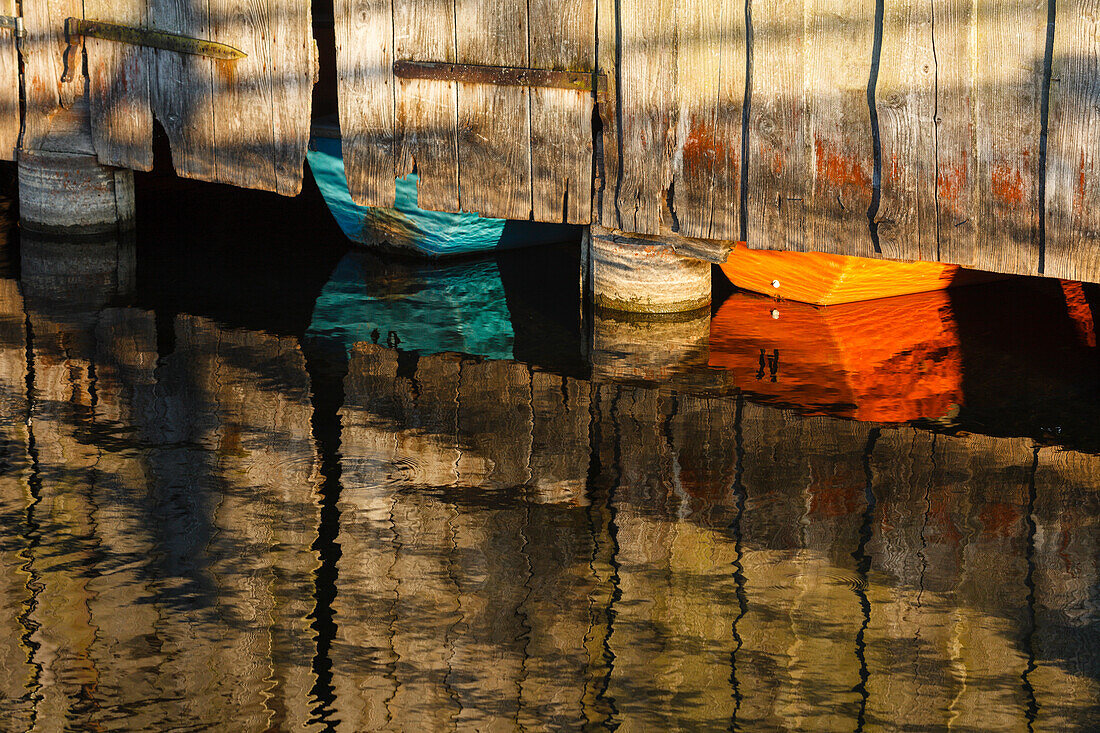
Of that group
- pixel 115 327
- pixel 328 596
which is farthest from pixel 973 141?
pixel 115 327

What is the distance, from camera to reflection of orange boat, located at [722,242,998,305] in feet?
24.0

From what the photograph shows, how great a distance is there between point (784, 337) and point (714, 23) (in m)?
1.83

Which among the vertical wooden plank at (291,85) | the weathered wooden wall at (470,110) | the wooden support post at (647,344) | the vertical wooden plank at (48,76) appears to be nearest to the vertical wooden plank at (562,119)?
the weathered wooden wall at (470,110)

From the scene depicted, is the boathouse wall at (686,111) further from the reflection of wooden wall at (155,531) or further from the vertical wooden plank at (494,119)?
the reflection of wooden wall at (155,531)

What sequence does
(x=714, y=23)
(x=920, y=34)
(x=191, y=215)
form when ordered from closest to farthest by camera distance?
(x=920, y=34) → (x=714, y=23) → (x=191, y=215)

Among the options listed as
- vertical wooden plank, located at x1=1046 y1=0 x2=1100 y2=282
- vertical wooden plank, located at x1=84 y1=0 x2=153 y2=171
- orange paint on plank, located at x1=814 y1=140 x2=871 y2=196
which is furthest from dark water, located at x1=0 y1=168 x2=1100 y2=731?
vertical wooden plank, located at x1=84 y1=0 x2=153 y2=171

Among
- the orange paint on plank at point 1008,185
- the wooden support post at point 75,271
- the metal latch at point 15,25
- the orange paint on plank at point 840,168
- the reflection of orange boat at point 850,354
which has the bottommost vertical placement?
the reflection of orange boat at point 850,354

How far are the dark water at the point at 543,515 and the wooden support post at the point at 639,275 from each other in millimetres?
183

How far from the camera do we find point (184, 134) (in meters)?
7.88

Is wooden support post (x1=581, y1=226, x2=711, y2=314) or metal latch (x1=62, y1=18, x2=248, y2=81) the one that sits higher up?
metal latch (x1=62, y1=18, x2=248, y2=81)

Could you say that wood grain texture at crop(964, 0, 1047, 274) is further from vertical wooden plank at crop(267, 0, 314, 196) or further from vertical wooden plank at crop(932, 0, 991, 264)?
vertical wooden plank at crop(267, 0, 314, 196)

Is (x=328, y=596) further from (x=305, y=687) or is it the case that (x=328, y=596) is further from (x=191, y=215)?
(x=191, y=215)

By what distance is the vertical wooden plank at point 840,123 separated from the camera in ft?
18.4

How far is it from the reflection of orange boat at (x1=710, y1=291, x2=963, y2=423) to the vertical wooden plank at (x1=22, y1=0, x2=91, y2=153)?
4.59 meters
